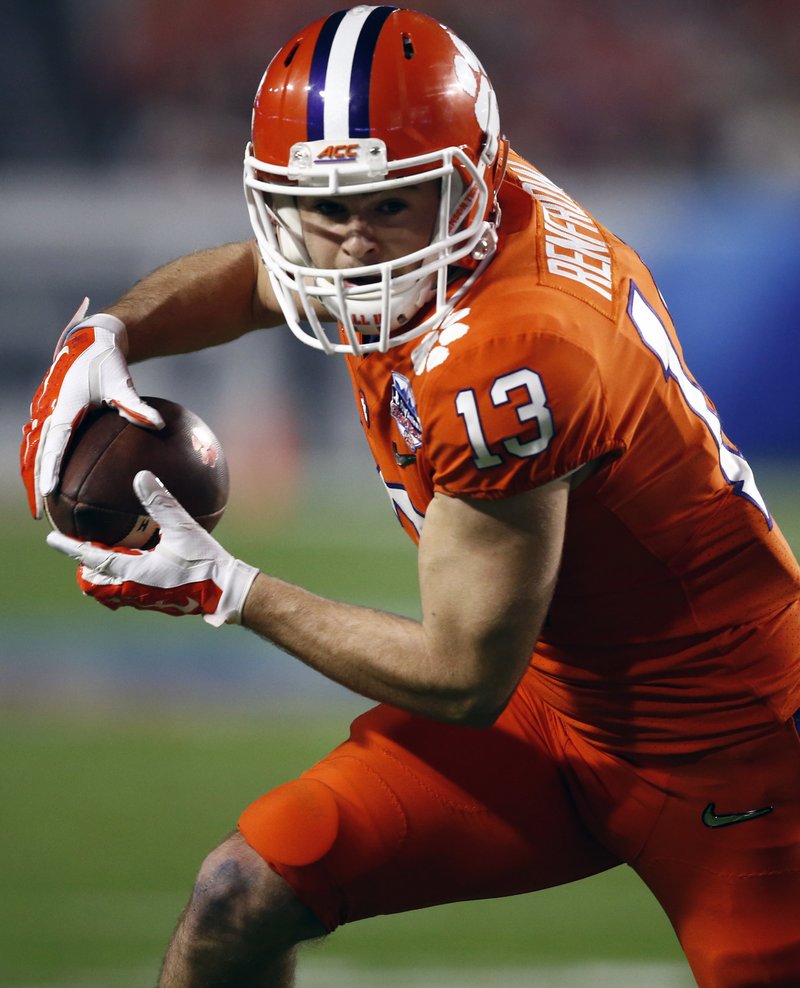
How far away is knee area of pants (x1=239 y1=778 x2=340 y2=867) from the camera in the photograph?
6.10ft

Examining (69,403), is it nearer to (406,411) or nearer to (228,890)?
(406,411)

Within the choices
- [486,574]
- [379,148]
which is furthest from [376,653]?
[379,148]

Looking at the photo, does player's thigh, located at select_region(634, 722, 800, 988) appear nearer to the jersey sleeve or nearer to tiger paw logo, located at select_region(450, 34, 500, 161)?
the jersey sleeve

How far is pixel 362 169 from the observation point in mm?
1767

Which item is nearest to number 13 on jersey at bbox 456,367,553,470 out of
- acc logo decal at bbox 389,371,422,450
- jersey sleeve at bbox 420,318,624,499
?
jersey sleeve at bbox 420,318,624,499

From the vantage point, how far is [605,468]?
1.74 m

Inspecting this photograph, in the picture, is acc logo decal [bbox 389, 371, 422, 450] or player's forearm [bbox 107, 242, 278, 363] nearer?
acc logo decal [bbox 389, 371, 422, 450]

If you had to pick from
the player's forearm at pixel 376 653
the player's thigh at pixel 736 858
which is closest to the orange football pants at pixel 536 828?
the player's thigh at pixel 736 858

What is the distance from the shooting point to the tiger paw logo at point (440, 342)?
1.71 metres

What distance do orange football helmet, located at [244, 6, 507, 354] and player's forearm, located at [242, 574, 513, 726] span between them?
1.19 ft

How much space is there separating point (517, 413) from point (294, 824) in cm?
66

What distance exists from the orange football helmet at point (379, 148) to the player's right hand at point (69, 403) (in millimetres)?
336

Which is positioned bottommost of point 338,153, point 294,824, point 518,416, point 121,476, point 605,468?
point 294,824

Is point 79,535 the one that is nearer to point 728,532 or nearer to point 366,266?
point 366,266
